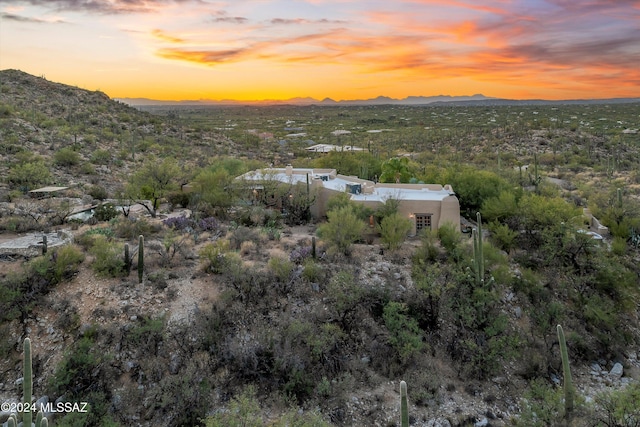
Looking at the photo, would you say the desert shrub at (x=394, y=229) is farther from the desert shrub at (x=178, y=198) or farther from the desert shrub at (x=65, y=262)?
the desert shrub at (x=178, y=198)

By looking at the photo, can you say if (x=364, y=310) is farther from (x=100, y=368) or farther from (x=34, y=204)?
(x=34, y=204)

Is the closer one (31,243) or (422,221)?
(31,243)

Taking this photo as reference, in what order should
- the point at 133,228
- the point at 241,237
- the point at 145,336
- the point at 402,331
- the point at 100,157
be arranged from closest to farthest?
the point at 145,336
the point at 402,331
the point at 241,237
the point at 133,228
the point at 100,157

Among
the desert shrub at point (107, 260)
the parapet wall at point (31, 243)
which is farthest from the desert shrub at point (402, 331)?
the parapet wall at point (31, 243)

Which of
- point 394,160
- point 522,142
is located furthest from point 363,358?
point 522,142

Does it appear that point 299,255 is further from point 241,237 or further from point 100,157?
point 100,157

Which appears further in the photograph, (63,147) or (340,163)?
(63,147)

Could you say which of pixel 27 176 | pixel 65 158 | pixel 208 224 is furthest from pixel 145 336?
pixel 65 158
